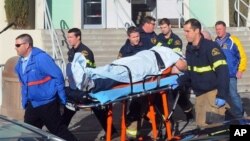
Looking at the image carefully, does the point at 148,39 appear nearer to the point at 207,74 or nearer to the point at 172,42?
the point at 172,42

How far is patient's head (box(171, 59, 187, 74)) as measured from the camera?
793cm

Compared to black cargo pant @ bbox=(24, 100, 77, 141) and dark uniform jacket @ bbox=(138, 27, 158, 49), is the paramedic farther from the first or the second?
black cargo pant @ bbox=(24, 100, 77, 141)

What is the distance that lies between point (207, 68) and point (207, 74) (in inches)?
2.8

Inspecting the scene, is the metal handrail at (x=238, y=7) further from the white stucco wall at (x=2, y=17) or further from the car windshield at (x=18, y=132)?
the car windshield at (x=18, y=132)

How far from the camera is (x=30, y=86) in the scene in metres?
7.62

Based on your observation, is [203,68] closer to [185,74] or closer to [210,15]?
[185,74]

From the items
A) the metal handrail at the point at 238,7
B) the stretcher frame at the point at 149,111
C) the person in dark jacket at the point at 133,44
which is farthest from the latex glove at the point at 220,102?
the metal handrail at the point at 238,7

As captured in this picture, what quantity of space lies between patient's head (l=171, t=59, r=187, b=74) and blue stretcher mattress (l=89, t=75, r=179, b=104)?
0.09m

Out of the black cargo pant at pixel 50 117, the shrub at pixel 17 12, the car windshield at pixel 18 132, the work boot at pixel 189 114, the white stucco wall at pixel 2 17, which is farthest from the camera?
the white stucco wall at pixel 2 17

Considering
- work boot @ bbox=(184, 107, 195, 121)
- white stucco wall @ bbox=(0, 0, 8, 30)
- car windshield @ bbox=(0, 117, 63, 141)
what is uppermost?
white stucco wall @ bbox=(0, 0, 8, 30)

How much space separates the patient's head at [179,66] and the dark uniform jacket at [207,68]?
0.41 meters

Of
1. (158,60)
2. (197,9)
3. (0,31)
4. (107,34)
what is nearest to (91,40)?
(107,34)

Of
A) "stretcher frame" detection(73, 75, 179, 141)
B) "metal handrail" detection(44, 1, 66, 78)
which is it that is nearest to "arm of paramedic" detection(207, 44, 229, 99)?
"stretcher frame" detection(73, 75, 179, 141)

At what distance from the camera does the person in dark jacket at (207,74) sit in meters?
7.16
